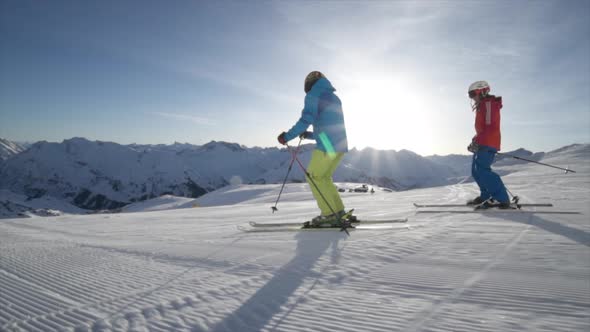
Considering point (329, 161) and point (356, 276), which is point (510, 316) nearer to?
point (356, 276)

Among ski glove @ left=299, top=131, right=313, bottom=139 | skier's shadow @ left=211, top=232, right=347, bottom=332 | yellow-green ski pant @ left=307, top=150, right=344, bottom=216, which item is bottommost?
skier's shadow @ left=211, top=232, right=347, bottom=332

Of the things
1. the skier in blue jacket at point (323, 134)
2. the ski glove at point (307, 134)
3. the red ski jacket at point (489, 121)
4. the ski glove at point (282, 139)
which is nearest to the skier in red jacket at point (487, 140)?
the red ski jacket at point (489, 121)

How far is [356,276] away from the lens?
2.68m

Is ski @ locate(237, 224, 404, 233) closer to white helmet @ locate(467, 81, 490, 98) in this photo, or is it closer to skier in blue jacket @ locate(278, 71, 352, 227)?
skier in blue jacket @ locate(278, 71, 352, 227)

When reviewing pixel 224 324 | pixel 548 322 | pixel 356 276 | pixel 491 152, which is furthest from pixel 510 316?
pixel 491 152

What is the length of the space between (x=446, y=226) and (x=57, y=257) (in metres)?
5.16

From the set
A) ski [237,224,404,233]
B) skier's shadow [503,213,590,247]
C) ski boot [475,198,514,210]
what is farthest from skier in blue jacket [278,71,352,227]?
ski boot [475,198,514,210]

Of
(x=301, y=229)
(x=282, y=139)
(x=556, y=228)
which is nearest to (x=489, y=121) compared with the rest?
(x=556, y=228)

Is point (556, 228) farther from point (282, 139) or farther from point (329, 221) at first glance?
point (282, 139)

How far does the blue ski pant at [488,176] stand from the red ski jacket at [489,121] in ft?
0.45

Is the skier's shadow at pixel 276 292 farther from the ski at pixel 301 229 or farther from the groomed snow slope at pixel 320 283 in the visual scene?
the ski at pixel 301 229

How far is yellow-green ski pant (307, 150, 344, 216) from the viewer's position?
4.97 metres

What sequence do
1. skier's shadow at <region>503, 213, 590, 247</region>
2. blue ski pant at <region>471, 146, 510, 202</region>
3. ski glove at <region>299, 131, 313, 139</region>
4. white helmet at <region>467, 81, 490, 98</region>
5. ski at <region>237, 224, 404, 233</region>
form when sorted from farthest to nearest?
white helmet at <region>467, 81, 490, 98</region>, blue ski pant at <region>471, 146, 510, 202</region>, ski glove at <region>299, 131, 313, 139</region>, ski at <region>237, 224, 404, 233</region>, skier's shadow at <region>503, 213, 590, 247</region>

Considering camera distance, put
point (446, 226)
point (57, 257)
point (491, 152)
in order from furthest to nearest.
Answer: point (491, 152), point (446, 226), point (57, 257)
